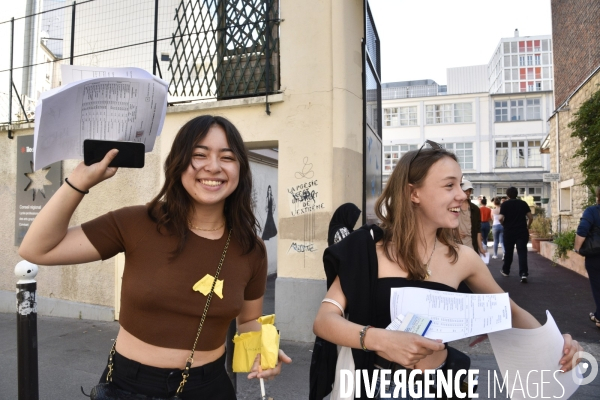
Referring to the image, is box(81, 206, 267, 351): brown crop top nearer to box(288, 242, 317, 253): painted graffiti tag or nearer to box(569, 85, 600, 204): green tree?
box(288, 242, 317, 253): painted graffiti tag

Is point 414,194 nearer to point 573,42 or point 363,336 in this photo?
point 363,336

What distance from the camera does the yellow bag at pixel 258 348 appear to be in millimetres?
1879

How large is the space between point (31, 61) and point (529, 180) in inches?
1585

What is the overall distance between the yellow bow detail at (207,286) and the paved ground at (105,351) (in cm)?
282

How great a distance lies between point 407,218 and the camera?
6.81 ft

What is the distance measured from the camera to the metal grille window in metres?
6.27

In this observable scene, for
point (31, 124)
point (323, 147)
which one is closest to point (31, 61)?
point (31, 124)

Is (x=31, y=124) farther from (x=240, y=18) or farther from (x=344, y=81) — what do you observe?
(x=344, y=81)

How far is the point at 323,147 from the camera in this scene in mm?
5781

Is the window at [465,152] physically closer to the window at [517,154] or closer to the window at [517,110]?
Answer: the window at [517,154]

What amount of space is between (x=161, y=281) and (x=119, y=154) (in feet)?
1.62

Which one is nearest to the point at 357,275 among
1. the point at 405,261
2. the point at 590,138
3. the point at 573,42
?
the point at 405,261

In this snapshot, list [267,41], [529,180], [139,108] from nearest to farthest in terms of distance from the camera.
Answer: [139,108]
[267,41]
[529,180]

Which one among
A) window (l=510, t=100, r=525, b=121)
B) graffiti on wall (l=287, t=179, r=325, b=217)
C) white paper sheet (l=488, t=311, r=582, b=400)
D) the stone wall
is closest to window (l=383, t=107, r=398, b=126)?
window (l=510, t=100, r=525, b=121)
